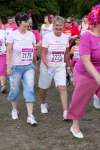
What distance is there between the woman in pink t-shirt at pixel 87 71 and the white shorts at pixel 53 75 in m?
1.13

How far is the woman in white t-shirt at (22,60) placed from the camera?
324 inches

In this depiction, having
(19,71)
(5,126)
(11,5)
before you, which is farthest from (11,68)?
(11,5)

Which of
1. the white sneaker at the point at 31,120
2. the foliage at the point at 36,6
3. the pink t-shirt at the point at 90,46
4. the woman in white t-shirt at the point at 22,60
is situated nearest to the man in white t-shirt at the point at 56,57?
the woman in white t-shirt at the point at 22,60

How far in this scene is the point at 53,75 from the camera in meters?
8.71

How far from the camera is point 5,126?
8234 millimetres

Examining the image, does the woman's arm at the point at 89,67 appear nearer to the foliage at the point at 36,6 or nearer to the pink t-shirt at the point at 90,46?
the pink t-shirt at the point at 90,46

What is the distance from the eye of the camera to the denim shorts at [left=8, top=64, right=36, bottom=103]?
8259 mm

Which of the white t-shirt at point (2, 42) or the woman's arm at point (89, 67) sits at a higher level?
the woman's arm at point (89, 67)

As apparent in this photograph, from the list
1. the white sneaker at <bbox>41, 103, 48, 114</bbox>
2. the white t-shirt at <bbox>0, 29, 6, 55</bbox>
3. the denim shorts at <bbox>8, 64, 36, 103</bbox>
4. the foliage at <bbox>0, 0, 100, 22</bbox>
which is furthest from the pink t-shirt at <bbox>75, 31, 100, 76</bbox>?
the foliage at <bbox>0, 0, 100, 22</bbox>

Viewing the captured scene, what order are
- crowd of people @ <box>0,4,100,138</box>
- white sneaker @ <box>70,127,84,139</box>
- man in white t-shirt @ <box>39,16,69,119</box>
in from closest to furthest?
crowd of people @ <box>0,4,100,138</box> < white sneaker @ <box>70,127,84,139</box> < man in white t-shirt @ <box>39,16,69,119</box>

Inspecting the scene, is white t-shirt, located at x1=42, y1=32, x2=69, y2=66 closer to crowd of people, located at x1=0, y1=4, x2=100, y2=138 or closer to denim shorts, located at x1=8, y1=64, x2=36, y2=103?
crowd of people, located at x1=0, y1=4, x2=100, y2=138

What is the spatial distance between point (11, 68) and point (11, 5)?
38.0m

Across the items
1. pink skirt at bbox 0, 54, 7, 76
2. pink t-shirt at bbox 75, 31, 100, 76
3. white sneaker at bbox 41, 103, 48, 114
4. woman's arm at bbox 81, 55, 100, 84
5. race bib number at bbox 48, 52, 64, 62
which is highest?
pink t-shirt at bbox 75, 31, 100, 76

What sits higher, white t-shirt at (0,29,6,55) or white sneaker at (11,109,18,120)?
white t-shirt at (0,29,6,55)
